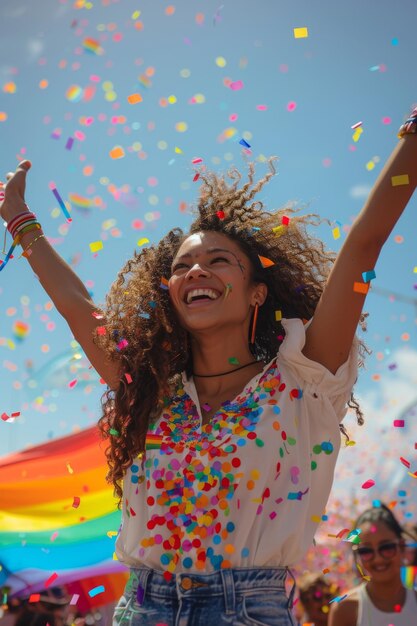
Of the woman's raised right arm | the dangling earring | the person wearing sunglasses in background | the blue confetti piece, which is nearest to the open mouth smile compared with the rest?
the dangling earring

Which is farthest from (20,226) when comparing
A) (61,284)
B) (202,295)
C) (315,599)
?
(315,599)

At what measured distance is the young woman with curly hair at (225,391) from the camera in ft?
7.92

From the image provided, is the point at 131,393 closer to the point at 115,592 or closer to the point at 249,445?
the point at 249,445

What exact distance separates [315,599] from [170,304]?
4.09m

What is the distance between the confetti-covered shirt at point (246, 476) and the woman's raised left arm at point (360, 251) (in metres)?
0.08

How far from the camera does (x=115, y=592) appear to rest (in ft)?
16.7

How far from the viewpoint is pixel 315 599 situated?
6.49m

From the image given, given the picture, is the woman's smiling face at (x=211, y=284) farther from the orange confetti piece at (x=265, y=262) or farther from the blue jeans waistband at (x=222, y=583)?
the blue jeans waistband at (x=222, y=583)

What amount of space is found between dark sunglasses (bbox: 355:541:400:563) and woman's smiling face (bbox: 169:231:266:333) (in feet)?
9.02

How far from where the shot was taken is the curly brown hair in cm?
297

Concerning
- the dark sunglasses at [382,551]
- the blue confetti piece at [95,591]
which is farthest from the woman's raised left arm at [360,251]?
the dark sunglasses at [382,551]

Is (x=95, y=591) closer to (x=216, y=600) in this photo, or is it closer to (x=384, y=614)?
(x=384, y=614)

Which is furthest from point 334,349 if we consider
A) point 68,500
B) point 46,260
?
point 68,500

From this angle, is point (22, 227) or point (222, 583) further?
point (22, 227)
